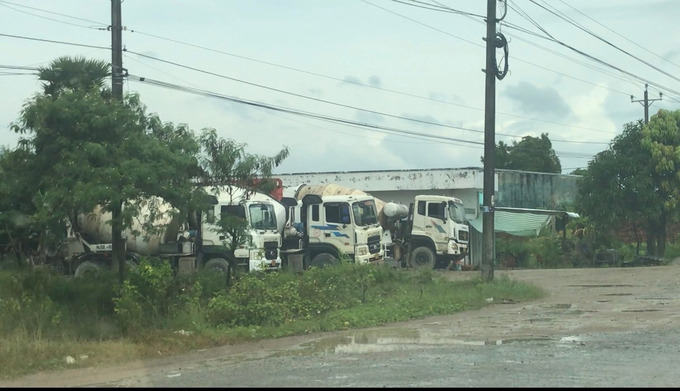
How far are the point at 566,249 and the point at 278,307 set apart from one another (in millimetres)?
23279

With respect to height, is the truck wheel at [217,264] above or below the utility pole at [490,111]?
below

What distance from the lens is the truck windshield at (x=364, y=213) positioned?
29688mm

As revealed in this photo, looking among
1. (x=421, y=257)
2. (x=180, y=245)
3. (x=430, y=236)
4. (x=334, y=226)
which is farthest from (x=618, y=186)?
(x=180, y=245)

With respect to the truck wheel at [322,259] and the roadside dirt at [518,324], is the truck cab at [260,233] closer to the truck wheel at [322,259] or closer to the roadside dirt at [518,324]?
the truck wheel at [322,259]

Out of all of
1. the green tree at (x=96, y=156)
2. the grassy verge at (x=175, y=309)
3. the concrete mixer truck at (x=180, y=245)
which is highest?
the green tree at (x=96, y=156)

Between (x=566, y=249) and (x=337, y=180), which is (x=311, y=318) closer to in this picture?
(x=566, y=249)

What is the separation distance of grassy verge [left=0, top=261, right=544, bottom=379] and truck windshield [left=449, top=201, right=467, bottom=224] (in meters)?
12.3

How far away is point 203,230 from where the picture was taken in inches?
993

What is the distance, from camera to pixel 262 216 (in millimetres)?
26516

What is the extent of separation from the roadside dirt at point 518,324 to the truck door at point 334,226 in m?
7.84

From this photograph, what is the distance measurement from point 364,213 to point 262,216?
16.0 feet

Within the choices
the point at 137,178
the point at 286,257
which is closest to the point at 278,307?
the point at 137,178

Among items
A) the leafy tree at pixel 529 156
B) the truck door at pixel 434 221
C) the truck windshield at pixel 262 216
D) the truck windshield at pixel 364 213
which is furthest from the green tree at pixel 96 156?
the leafy tree at pixel 529 156

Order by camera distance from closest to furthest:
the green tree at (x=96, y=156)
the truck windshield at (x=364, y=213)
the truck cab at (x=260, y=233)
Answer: the green tree at (x=96, y=156), the truck cab at (x=260, y=233), the truck windshield at (x=364, y=213)
